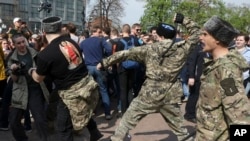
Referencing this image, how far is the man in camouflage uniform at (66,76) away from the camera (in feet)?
15.6

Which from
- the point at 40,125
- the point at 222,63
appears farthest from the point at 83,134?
the point at 222,63

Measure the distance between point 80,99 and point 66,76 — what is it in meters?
0.34

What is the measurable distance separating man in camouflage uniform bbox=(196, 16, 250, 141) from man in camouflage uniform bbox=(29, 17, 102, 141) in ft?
6.30

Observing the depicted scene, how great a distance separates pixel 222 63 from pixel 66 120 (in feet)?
7.80

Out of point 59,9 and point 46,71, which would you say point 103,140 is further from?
point 59,9

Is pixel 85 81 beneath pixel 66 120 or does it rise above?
above

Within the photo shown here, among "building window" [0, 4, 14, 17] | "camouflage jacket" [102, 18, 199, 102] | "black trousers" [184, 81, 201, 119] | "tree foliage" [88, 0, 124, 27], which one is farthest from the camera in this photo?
"building window" [0, 4, 14, 17]

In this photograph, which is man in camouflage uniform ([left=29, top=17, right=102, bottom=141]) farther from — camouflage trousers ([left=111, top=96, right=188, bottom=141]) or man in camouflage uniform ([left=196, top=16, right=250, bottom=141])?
man in camouflage uniform ([left=196, top=16, right=250, bottom=141])

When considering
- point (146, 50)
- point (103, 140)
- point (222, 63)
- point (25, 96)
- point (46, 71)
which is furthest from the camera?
point (103, 140)

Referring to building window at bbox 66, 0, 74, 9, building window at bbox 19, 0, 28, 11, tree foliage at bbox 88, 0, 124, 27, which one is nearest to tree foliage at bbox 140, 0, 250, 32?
tree foliage at bbox 88, 0, 124, 27

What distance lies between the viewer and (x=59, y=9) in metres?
105

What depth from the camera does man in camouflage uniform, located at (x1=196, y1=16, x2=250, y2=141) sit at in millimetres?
3000

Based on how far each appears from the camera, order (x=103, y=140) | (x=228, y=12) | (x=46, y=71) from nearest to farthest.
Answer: (x=46, y=71)
(x=103, y=140)
(x=228, y=12)

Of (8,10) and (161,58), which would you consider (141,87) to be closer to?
(161,58)
